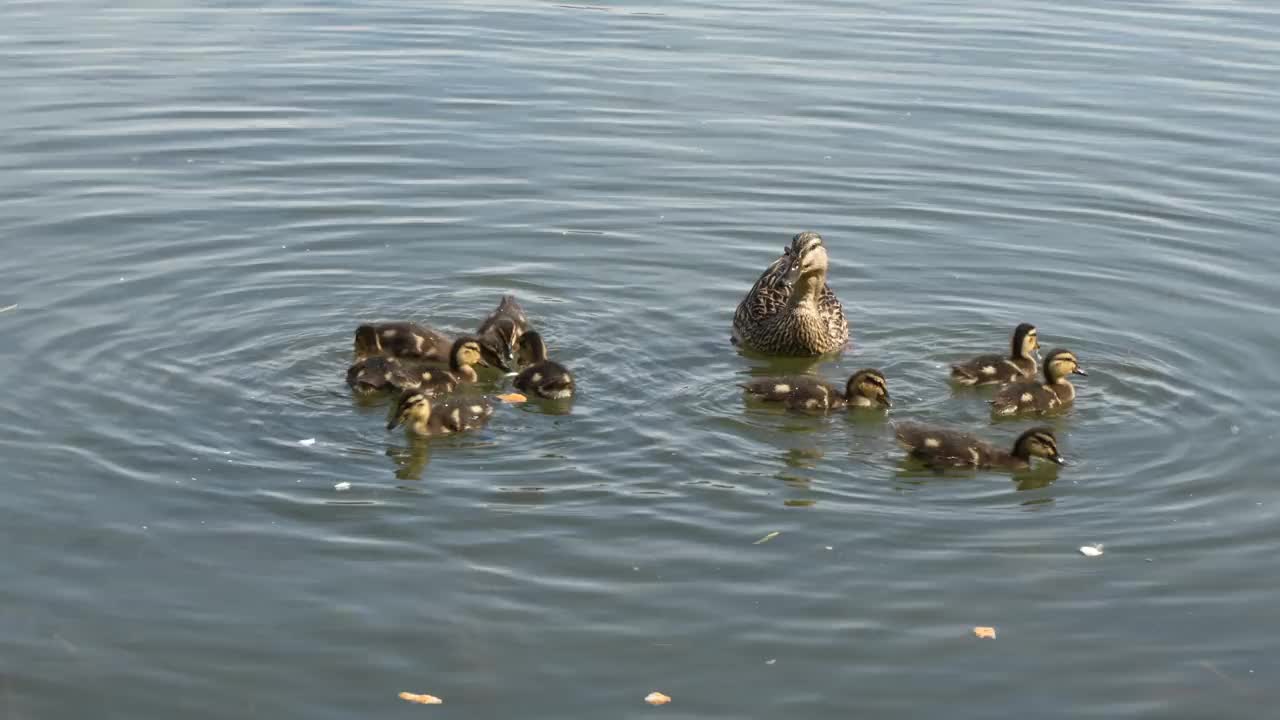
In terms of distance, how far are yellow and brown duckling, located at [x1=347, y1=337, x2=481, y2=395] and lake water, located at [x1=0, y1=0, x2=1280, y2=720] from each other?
211mm

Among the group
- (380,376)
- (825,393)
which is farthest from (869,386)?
(380,376)

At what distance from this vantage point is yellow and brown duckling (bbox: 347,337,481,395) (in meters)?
10.0

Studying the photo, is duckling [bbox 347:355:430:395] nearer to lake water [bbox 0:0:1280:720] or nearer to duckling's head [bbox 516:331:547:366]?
lake water [bbox 0:0:1280:720]

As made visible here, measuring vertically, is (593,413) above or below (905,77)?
below

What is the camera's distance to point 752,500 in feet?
28.7

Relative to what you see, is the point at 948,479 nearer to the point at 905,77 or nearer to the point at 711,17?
the point at 905,77

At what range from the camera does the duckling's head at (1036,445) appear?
917cm

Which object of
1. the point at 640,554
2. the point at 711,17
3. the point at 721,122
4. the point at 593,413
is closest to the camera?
the point at 640,554

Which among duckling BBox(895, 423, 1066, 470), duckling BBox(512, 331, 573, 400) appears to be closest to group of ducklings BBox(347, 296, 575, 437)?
duckling BBox(512, 331, 573, 400)

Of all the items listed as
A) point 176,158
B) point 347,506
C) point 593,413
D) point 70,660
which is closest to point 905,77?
point 176,158

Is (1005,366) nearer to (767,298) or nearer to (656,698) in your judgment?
(767,298)

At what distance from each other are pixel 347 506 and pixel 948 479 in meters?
2.92

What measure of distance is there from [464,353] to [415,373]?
0.42 m

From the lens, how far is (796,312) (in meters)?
11.6
